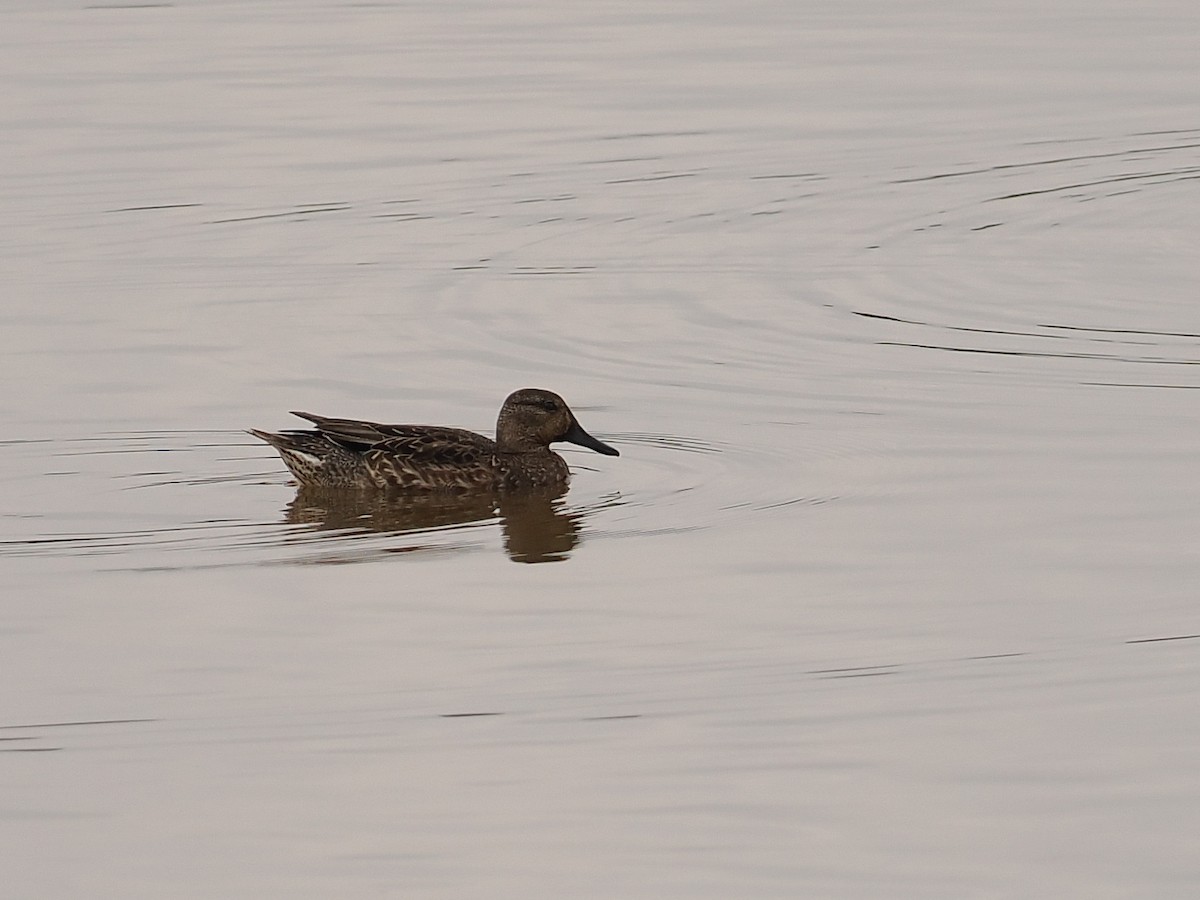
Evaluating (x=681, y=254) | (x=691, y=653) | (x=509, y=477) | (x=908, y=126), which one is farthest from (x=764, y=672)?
(x=908, y=126)

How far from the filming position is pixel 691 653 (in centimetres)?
817

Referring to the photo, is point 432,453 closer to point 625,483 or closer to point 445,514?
point 445,514

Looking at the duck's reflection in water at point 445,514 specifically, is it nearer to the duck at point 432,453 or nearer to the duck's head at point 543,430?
the duck at point 432,453

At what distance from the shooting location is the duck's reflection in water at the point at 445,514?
10.1m

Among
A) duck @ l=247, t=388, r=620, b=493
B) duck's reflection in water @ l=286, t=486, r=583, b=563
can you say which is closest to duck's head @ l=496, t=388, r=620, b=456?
duck @ l=247, t=388, r=620, b=493

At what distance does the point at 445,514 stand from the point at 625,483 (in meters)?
0.75

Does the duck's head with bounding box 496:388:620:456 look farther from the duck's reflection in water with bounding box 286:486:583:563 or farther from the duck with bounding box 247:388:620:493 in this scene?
the duck's reflection in water with bounding box 286:486:583:563

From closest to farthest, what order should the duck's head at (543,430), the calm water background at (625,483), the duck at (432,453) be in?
the calm water background at (625,483), the duck at (432,453), the duck's head at (543,430)

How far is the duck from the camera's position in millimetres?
10750

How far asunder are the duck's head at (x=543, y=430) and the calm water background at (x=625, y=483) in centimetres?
29

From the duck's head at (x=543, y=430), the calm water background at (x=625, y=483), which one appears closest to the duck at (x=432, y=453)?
the duck's head at (x=543, y=430)

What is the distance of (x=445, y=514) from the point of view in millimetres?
10742

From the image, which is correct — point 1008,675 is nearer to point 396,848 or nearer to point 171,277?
point 396,848

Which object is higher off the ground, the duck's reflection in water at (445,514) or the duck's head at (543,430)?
the duck's head at (543,430)
